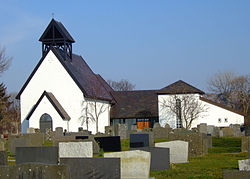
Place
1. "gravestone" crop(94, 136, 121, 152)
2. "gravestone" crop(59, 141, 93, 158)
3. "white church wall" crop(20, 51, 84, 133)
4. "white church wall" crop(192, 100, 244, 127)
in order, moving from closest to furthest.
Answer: "gravestone" crop(59, 141, 93, 158) → "gravestone" crop(94, 136, 121, 152) → "white church wall" crop(20, 51, 84, 133) → "white church wall" crop(192, 100, 244, 127)

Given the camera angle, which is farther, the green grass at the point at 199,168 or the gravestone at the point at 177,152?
the gravestone at the point at 177,152

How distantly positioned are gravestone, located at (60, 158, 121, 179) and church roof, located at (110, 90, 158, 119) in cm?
4348

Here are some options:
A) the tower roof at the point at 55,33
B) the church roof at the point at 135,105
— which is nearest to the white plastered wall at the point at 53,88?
the tower roof at the point at 55,33

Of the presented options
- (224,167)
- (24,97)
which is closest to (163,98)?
(24,97)

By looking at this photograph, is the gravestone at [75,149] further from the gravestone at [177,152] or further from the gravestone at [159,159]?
the gravestone at [177,152]

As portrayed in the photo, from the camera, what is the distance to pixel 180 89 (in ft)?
177

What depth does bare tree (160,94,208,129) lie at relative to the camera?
2057 inches

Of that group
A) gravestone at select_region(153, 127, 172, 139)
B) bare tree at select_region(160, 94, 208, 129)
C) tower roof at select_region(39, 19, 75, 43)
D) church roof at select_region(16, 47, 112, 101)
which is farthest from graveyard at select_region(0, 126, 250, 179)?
bare tree at select_region(160, 94, 208, 129)

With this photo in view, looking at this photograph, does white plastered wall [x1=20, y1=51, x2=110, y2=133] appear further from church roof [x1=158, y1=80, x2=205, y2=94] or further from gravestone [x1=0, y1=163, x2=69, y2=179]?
gravestone [x1=0, y1=163, x2=69, y2=179]

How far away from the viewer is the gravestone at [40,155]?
13.8 metres

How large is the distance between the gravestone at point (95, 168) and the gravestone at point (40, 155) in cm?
273

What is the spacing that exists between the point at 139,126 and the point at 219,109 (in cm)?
914

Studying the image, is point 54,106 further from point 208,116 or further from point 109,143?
point 109,143

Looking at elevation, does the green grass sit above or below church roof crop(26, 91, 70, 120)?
below
